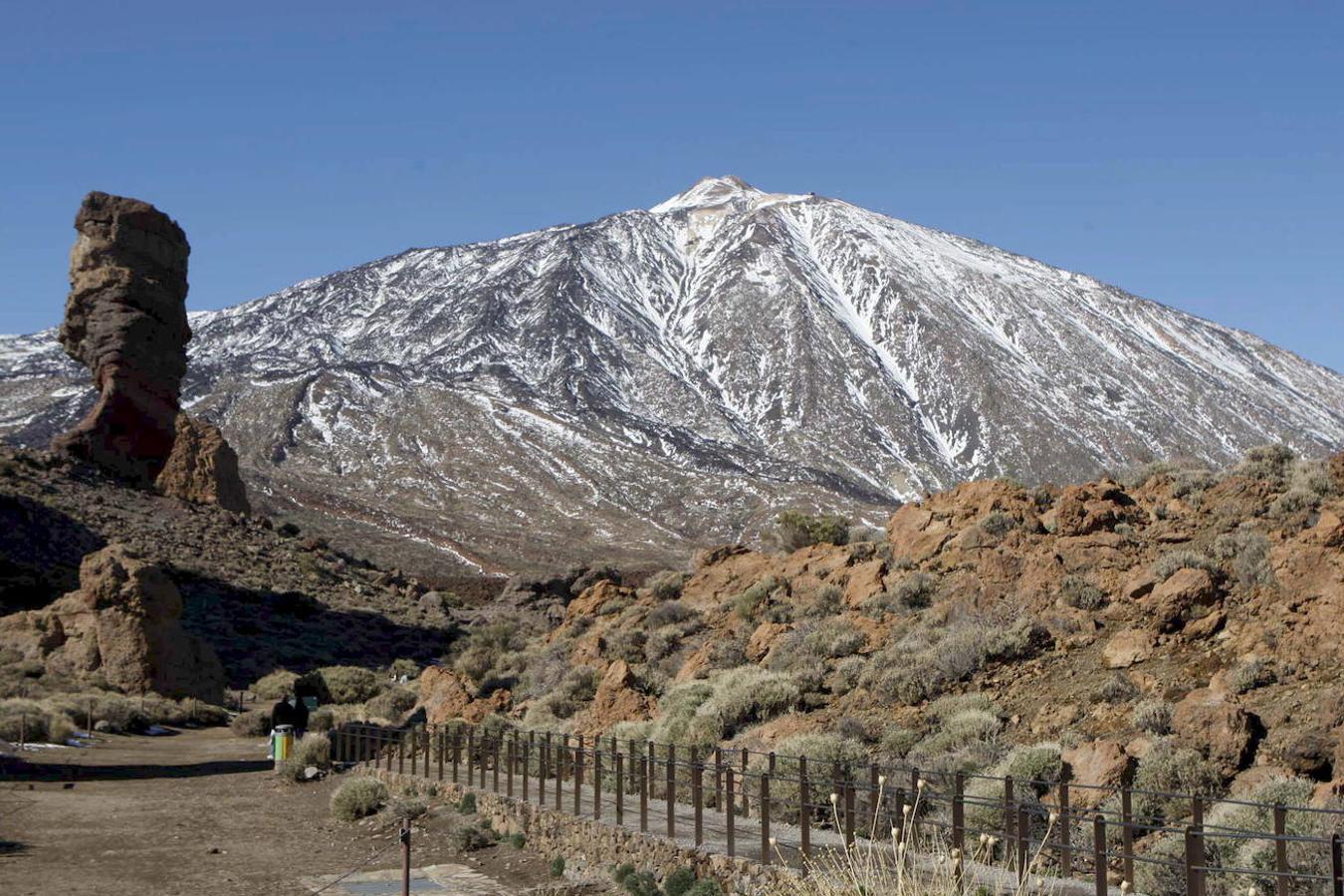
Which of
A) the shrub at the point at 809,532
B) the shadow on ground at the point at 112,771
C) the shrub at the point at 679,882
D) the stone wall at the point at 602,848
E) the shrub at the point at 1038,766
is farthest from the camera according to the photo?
the shrub at the point at 809,532

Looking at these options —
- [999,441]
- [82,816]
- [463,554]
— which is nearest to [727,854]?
[82,816]

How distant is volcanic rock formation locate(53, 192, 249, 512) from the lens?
55.0 meters

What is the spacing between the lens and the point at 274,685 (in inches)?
1495

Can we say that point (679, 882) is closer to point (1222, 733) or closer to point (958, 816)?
point (958, 816)

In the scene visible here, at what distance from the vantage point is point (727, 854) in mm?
11828

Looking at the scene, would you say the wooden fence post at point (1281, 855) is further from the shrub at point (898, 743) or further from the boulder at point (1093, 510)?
the boulder at point (1093, 510)

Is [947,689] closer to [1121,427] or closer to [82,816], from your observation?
[82,816]

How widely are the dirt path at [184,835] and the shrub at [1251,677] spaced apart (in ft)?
24.4

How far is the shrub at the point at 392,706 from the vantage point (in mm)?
30097

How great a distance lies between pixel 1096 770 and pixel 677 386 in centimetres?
13219

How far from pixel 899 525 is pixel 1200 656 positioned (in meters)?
10.1

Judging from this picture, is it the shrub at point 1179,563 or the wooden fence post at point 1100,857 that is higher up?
the shrub at point 1179,563

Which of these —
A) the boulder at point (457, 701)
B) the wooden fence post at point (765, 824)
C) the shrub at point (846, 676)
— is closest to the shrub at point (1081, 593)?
the shrub at point (846, 676)

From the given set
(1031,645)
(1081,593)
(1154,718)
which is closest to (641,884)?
(1154,718)
